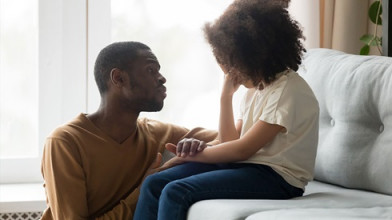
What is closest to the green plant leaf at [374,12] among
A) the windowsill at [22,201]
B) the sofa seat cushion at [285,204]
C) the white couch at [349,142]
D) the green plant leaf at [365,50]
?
the green plant leaf at [365,50]

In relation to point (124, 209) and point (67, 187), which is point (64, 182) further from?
point (124, 209)

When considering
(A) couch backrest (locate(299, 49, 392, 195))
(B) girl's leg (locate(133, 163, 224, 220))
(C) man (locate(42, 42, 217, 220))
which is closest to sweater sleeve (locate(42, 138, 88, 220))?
(C) man (locate(42, 42, 217, 220))

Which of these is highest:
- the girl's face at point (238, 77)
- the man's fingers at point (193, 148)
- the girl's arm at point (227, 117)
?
the girl's face at point (238, 77)

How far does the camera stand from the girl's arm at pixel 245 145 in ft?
6.20

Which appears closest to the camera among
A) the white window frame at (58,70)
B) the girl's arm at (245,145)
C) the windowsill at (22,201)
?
the girl's arm at (245,145)

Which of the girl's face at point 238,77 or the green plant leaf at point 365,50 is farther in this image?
the green plant leaf at point 365,50

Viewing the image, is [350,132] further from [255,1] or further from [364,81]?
[255,1]

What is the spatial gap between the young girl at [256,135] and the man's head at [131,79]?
0.20 meters

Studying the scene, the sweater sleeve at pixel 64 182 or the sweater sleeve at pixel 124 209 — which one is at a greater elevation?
the sweater sleeve at pixel 64 182

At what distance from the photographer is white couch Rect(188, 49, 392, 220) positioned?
70.2 inches

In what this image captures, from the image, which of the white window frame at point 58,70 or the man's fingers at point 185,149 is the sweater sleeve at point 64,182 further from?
the white window frame at point 58,70

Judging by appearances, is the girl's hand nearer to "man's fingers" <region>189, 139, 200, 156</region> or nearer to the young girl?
the young girl

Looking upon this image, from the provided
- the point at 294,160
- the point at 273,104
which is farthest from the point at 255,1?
the point at 294,160

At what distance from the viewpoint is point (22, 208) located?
8.63 feet
